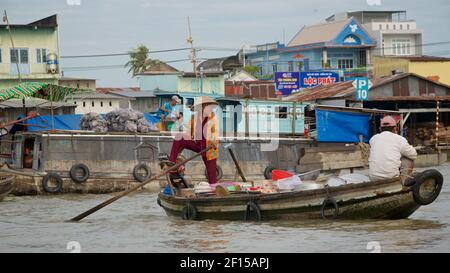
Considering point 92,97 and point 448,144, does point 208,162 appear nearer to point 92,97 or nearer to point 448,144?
point 448,144

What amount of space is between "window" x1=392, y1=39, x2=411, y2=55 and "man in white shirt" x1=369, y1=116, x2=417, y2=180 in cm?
4615

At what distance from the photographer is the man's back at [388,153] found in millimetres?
10688

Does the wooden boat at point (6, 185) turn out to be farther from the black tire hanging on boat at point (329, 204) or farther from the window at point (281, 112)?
the window at point (281, 112)

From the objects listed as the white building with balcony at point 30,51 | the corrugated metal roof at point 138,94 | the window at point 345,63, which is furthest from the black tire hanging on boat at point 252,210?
the window at point 345,63

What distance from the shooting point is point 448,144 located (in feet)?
93.2

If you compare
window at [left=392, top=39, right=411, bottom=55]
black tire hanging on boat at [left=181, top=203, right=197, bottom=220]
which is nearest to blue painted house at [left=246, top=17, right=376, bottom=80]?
window at [left=392, top=39, right=411, bottom=55]

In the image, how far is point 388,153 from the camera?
10727 mm

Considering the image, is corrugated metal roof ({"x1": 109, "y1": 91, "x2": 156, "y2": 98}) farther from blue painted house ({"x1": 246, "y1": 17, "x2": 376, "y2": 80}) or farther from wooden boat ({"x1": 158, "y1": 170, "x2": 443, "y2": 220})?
wooden boat ({"x1": 158, "y1": 170, "x2": 443, "y2": 220})

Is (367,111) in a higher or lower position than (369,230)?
higher

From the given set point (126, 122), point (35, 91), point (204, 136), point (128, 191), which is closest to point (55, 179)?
point (126, 122)

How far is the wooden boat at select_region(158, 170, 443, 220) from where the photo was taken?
10734 millimetres

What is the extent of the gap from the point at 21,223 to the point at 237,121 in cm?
1103
